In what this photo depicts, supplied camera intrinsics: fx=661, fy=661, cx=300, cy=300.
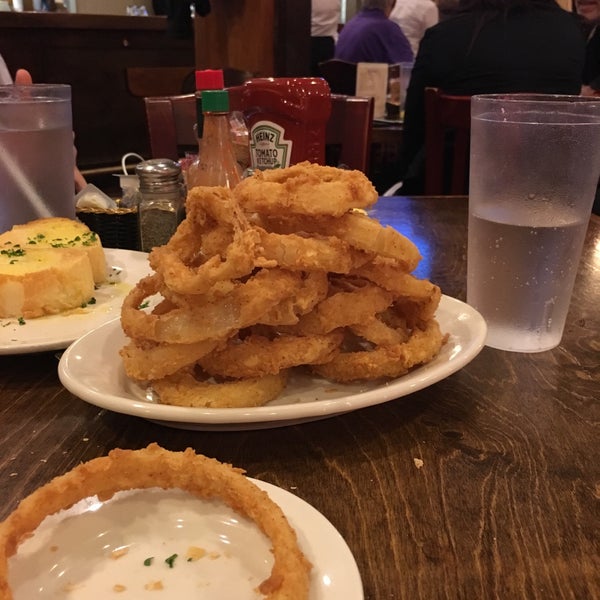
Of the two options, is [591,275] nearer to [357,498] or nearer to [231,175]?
[231,175]

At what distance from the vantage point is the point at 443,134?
346cm

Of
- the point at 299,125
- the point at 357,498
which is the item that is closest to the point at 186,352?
the point at 357,498

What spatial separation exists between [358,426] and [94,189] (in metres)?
1.30

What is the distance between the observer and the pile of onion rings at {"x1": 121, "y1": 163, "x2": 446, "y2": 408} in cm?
94

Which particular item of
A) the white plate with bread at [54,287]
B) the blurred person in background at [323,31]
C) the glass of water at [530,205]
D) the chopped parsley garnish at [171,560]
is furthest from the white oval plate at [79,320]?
the blurred person in background at [323,31]

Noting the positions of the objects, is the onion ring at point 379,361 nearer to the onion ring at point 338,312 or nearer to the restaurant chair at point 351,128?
the onion ring at point 338,312

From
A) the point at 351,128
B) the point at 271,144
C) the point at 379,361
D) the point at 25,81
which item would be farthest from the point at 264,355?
the point at 351,128

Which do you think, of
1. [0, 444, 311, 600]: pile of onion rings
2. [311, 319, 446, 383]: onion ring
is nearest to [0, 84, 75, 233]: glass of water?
[311, 319, 446, 383]: onion ring

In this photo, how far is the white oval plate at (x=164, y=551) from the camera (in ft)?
2.14

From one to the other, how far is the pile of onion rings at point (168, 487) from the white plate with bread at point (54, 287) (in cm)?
45

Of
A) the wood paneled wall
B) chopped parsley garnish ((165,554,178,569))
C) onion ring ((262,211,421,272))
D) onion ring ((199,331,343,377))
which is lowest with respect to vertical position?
chopped parsley garnish ((165,554,178,569))

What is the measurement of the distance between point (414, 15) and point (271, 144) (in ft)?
20.0

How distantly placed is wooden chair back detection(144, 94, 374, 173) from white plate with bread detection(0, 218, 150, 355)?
4.99 ft

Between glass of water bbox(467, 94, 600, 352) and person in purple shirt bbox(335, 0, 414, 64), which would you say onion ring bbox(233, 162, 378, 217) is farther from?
person in purple shirt bbox(335, 0, 414, 64)
